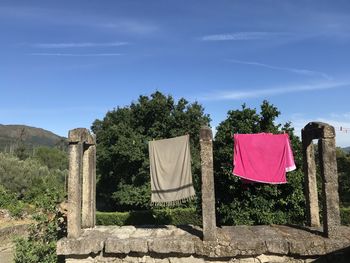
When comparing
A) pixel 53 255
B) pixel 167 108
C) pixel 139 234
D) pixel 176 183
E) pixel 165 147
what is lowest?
pixel 53 255

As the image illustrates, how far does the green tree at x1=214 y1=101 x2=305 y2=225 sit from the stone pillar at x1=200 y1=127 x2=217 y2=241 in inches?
158

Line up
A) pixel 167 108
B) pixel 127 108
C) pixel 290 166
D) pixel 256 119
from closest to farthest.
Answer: pixel 290 166, pixel 256 119, pixel 167 108, pixel 127 108

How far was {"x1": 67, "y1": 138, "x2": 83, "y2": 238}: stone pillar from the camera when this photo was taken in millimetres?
8133

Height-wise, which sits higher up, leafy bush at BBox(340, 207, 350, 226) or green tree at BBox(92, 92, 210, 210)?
green tree at BBox(92, 92, 210, 210)

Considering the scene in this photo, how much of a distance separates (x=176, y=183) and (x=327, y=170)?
3582 mm

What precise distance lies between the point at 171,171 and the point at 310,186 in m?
3.63

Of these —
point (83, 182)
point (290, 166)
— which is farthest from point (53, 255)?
point (290, 166)

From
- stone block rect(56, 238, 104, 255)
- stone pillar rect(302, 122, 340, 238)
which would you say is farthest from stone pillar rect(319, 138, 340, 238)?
stone block rect(56, 238, 104, 255)

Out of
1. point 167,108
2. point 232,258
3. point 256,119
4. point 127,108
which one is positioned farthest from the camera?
point 127,108

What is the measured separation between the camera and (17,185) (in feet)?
115

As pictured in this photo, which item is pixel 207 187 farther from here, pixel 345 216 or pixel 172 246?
pixel 345 216

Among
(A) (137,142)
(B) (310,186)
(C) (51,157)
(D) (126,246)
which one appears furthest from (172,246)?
(C) (51,157)

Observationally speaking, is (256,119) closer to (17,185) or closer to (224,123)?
(224,123)

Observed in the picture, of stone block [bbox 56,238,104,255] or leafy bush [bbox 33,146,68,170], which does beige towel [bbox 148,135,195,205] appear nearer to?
stone block [bbox 56,238,104,255]
